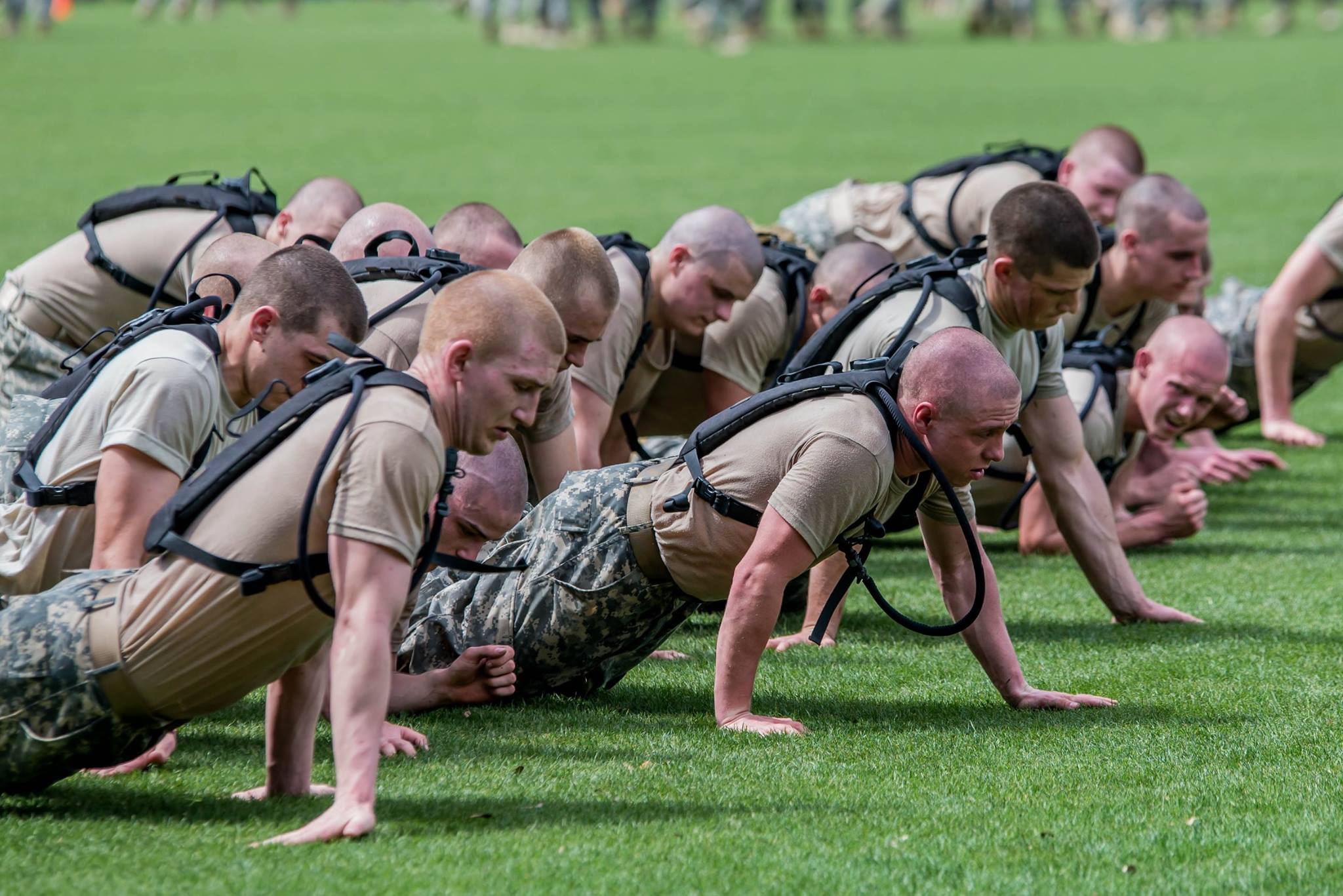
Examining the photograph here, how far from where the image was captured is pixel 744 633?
5.30 m

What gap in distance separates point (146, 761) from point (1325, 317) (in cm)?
825

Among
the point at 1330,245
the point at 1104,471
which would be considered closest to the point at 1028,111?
the point at 1330,245

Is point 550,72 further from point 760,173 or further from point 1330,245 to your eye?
point 1330,245

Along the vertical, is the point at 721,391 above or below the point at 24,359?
below

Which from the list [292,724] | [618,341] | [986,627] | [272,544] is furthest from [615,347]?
[272,544]

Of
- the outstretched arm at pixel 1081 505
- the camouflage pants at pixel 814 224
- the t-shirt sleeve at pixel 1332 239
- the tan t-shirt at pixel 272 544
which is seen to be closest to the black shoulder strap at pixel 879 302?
the outstretched arm at pixel 1081 505

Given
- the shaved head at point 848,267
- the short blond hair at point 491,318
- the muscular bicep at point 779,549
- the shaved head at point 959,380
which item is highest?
the short blond hair at point 491,318

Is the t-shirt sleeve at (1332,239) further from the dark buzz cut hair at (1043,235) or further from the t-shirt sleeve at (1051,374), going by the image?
the dark buzz cut hair at (1043,235)

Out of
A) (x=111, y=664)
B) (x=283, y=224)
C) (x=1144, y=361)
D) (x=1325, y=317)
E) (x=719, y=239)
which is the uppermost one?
(x=283, y=224)

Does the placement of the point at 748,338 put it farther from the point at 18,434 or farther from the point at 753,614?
the point at 18,434

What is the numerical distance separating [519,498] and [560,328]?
4.07 ft

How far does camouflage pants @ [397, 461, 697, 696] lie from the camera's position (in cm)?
588

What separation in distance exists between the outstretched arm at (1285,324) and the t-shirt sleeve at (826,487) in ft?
19.5

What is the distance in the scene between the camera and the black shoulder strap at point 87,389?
5.17 metres
